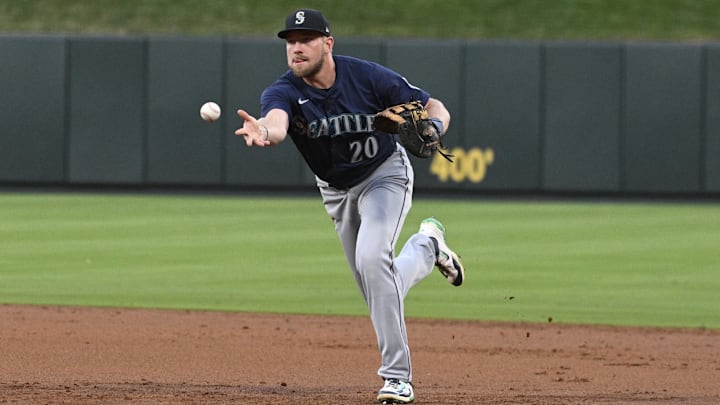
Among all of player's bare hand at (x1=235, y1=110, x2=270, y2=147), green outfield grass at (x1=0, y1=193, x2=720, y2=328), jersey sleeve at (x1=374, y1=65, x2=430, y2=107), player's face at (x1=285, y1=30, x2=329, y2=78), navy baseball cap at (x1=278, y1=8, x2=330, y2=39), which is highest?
navy baseball cap at (x1=278, y1=8, x2=330, y2=39)

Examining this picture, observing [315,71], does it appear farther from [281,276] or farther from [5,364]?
[281,276]

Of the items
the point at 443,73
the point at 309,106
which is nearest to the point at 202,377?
the point at 309,106

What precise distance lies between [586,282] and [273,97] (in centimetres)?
574

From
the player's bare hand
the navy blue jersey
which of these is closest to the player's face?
the navy blue jersey

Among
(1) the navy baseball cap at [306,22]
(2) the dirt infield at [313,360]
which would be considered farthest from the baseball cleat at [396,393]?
(1) the navy baseball cap at [306,22]

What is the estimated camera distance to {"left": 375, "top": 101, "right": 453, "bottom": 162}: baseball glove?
591 cm

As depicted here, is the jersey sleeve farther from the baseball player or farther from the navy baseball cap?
the navy baseball cap

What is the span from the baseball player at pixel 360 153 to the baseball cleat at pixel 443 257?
→ 0.55m

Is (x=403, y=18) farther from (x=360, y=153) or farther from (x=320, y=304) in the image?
(x=360, y=153)

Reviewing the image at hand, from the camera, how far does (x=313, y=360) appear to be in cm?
754

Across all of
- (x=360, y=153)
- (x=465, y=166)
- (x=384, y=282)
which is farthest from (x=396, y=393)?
(x=465, y=166)

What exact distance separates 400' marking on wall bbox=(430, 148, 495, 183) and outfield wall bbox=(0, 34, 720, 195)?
0.02 meters

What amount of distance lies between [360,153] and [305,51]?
557 mm

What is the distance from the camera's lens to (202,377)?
269 inches
